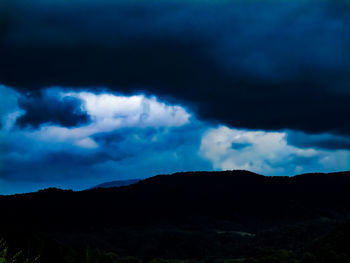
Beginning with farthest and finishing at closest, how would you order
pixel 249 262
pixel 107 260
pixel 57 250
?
1. pixel 249 262
2. pixel 107 260
3. pixel 57 250

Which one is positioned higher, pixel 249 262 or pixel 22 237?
pixel 22 237

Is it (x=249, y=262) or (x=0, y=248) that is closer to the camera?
(x=0, y=248)

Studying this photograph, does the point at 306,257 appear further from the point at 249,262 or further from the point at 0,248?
the point at 0,248

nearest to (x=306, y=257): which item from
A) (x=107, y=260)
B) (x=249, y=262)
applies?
(x=249, y=262)

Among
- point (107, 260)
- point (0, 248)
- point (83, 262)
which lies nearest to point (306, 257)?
point (107, 260)

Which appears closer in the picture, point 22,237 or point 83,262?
point 83,262

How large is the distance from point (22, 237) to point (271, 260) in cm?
9689

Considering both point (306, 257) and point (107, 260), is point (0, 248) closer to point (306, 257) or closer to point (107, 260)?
point (107, 260)

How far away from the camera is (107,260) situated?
14700cm

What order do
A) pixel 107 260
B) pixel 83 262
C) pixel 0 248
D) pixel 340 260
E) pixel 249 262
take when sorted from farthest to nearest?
pixel 249 262
pixel 340 260
pixel 107 260
pixel 83 262
pixel 0 248

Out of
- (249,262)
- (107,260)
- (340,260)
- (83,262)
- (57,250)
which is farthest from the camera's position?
(249,262)

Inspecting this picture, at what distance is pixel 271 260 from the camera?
A: 176m

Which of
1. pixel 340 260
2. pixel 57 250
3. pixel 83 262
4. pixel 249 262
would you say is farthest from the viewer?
pixel 249 262

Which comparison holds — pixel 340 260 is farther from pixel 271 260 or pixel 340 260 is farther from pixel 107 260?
pixel 107 260
